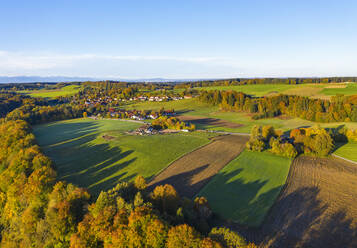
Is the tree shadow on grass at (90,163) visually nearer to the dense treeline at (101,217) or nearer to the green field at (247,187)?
the dense treeline at (101,217)

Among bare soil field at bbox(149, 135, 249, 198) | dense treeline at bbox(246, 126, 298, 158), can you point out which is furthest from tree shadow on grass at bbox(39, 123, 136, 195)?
dense treeline at bbox(246, 126, 298, 158)

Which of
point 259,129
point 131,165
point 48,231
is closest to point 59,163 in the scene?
point 131,165

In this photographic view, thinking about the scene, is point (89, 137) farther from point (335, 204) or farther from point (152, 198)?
point (335, 204)

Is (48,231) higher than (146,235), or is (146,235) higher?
(146,235)

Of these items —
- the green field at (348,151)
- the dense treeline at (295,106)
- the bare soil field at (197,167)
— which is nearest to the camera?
the bare soil field at (197,167)

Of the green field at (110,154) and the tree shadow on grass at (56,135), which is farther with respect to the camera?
the tree shadow on grass at (56,135)

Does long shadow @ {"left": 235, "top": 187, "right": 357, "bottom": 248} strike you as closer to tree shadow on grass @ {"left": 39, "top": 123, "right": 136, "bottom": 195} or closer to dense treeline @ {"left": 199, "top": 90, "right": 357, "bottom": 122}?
tree shadow on grass @ {"left": 39, "top": 123, "right": 136, "bottom": 195}

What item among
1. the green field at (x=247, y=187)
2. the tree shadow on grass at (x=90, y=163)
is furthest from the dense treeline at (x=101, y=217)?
the tree shadow on grass at (x=90, y=163)
